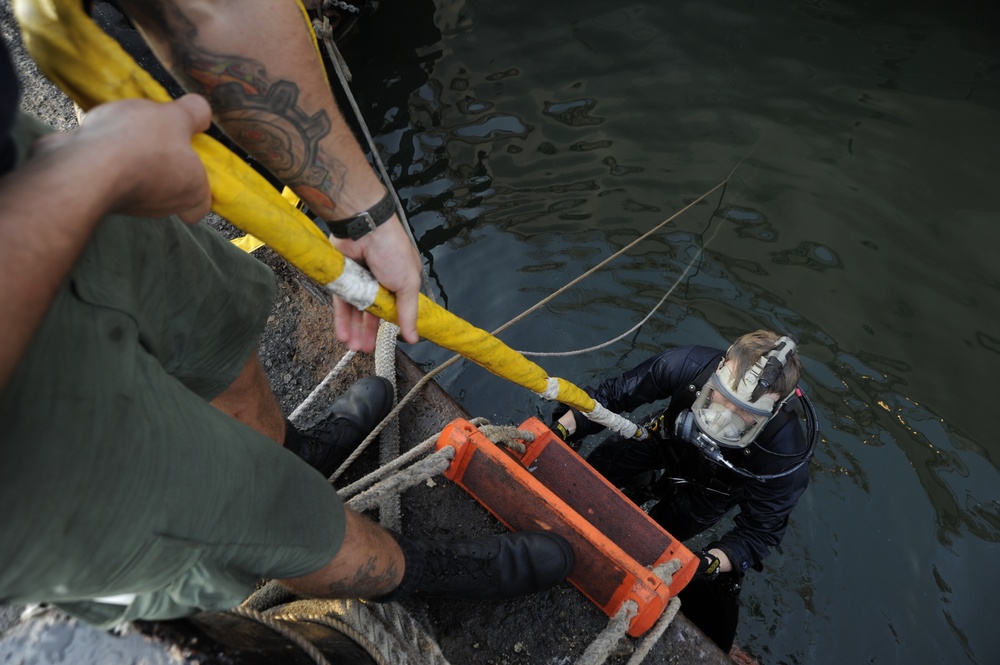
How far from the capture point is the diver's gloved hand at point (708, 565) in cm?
336

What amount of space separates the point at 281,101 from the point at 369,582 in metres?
1.31

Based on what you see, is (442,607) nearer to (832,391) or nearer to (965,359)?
(832,391)

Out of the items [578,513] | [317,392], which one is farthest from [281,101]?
[578,513]

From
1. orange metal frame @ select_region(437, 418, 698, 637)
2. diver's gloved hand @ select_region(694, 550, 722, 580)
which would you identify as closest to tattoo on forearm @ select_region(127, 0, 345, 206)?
orange metal frame @ select_region(437, 418, 698, 637)

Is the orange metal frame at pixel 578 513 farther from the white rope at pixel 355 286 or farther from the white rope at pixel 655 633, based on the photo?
the white rope at pixel 355 286

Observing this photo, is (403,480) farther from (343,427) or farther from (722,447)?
(722,447)

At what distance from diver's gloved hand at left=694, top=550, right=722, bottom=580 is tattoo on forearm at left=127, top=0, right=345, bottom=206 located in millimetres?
2624

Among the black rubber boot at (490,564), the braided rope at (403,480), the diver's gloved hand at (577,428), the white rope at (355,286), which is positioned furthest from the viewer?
the diver's gloved hand at (577,428)

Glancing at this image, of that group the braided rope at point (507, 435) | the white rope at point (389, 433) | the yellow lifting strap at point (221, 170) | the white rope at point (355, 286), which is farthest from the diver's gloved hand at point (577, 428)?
the white rope at point (355, 286)

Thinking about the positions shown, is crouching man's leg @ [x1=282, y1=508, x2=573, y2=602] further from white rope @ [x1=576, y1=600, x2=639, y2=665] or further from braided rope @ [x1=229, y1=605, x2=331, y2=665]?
white rope @ [x1=576, y1=600, x2=639, y2=665]

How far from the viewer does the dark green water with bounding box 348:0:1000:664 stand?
4.39 m

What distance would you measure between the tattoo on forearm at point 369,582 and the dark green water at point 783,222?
2.93 m

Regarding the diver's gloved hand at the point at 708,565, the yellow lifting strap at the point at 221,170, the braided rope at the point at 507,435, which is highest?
the yellow lifting strap at the point at 221,170

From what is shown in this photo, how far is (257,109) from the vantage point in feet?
5.24
